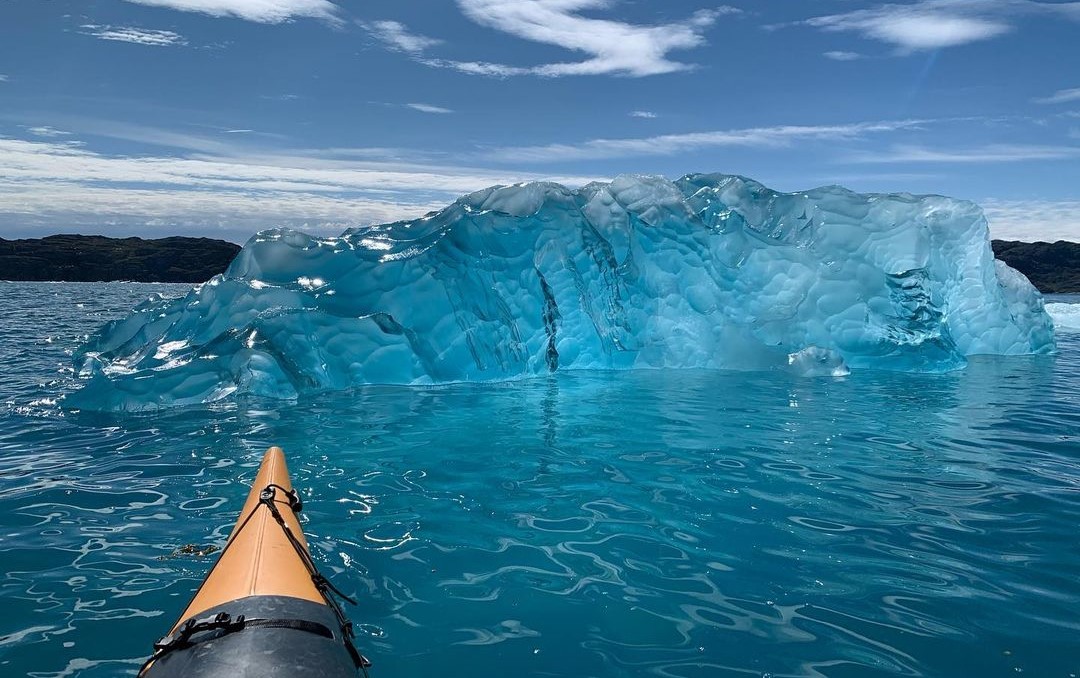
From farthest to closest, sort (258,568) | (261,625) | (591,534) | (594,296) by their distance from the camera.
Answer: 1. (594,296)
2. (591,534)
3. (258,568)
4. (261,625)

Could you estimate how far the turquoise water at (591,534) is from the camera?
3.83m

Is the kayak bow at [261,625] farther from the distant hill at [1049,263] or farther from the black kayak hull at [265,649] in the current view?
the distant hill at [1049,263]

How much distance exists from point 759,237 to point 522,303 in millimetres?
6285

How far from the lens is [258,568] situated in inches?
136

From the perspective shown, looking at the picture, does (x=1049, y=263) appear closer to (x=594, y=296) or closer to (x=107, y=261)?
(x=594, y=296)

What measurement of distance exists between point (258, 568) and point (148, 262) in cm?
10623

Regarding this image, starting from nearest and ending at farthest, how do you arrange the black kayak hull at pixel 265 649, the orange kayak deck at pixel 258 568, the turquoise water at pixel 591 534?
the black kayak hull at pixel 265 649 → the orange kayak deck at pixel 258 568 → the turquoise water at pixel 591 534

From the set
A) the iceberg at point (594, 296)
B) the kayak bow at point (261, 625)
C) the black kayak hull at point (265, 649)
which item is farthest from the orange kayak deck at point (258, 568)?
the iceberg at point (594, 296)

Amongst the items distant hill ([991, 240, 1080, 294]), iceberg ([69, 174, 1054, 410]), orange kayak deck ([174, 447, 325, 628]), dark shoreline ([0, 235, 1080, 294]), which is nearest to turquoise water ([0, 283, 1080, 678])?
orange kayak deck ([174, 447, 325, 628])

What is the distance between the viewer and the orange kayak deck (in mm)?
3227

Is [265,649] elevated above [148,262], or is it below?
below

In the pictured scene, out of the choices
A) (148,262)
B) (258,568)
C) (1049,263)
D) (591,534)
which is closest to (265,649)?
(258,568)

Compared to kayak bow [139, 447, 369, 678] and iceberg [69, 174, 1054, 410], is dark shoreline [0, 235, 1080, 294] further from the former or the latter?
kayak bow [139, 447, 369, 678]

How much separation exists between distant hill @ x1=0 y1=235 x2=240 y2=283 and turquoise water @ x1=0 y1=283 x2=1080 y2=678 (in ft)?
300
